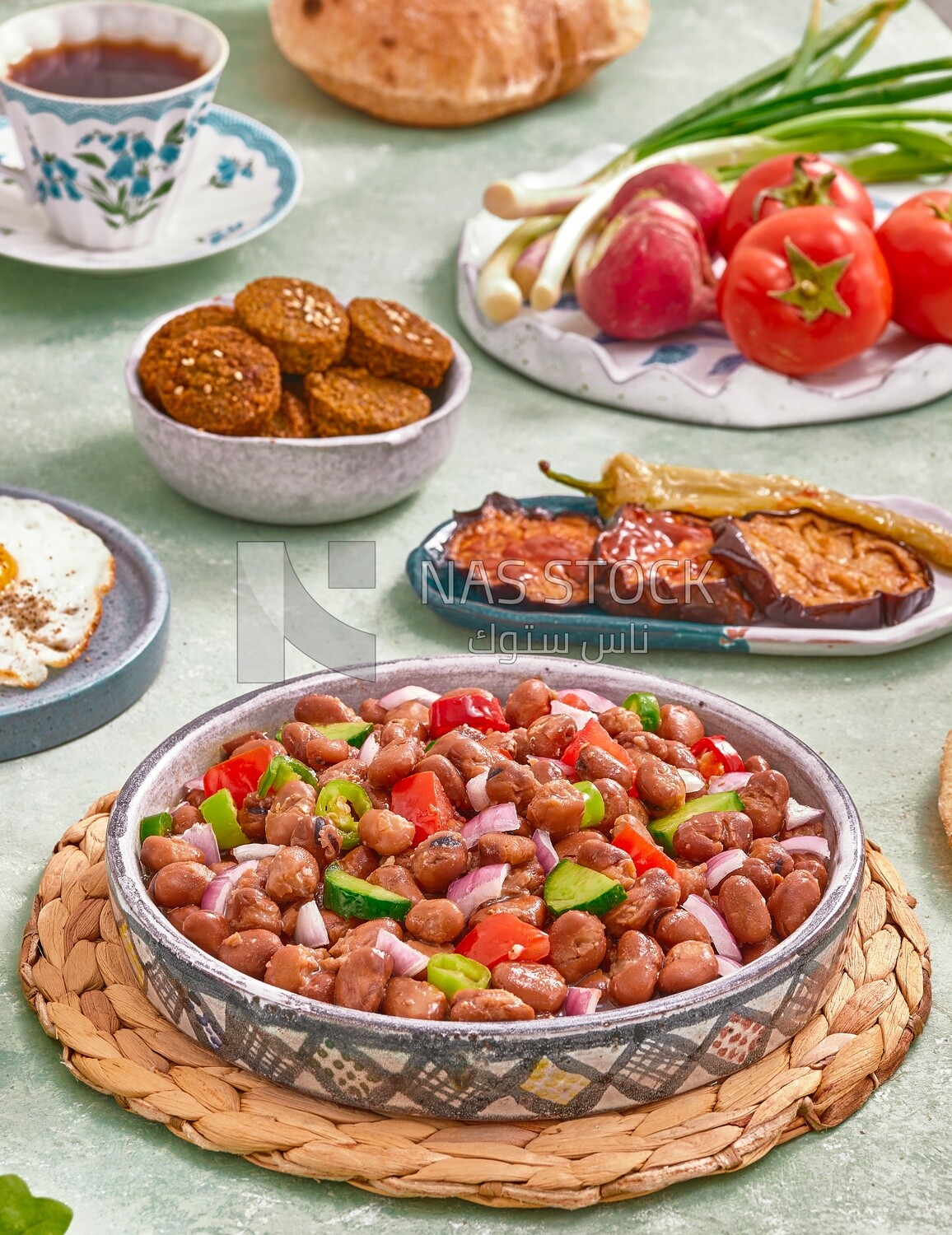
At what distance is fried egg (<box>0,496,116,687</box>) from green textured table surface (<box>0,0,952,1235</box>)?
123 mm

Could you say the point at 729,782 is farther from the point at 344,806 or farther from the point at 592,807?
the point at 344,806

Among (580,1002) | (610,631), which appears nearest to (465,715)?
(580,1002)

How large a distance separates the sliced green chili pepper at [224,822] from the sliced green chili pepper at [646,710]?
1.49ft

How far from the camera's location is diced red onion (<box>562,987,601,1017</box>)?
4.36 feet

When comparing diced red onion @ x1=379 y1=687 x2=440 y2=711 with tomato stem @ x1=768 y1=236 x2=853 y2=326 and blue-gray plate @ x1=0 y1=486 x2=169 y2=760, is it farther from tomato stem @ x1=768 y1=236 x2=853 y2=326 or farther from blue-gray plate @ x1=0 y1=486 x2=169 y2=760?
tomato stem @ x1=768 y1=236 x2=853 y2=326

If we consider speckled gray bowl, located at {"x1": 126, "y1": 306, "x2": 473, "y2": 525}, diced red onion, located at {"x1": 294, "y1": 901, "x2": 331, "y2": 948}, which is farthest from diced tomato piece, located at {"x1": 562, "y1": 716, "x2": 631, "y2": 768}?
speckled gray bowl, located at {"x1": 126, "y1": 306, "x2": 473, "y2": 525}

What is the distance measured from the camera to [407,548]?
240 cm

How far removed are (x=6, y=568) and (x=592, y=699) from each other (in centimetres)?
86

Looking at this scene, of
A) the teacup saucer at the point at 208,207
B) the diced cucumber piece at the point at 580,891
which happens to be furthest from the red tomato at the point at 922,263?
the diced cucumber piece at the point at 580,891

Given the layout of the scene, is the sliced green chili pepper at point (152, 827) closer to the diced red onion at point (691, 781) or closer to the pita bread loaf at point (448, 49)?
the diced red onion at point (691, 781)

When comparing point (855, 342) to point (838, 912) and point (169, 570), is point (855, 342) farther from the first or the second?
point (838, 912)

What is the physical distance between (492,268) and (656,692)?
4.61 ft

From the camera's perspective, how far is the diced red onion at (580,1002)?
1.33 m

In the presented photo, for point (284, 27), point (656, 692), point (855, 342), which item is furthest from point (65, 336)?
point (656, 692)
